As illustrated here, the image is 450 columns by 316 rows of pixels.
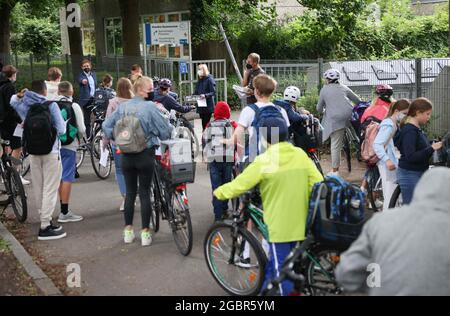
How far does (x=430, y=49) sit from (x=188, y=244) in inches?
859

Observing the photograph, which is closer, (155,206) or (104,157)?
(155,206)

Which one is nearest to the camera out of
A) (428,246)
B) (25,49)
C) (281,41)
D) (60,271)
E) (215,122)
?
(428,246)

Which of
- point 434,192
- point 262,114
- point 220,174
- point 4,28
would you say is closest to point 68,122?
point 220,174

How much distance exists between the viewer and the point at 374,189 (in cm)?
849

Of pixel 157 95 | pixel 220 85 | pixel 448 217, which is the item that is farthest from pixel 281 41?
pixel 448 217

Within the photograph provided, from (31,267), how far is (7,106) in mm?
4667

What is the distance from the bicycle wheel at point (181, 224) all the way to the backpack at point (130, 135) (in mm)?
682

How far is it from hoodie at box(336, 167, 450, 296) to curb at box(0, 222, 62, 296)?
3374 mm

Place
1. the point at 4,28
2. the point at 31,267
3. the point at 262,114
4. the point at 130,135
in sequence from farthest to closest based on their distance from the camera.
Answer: the point at 4,28
the point at 130,135
the point at 31,267
the point at 262,114

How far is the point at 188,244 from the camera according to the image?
22.5 ft

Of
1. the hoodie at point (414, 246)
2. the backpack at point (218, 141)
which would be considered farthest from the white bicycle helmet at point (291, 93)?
the hoodie at point (414, 246)

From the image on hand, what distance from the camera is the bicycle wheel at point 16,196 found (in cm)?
834

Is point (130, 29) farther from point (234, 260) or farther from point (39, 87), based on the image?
point (234, 260)
